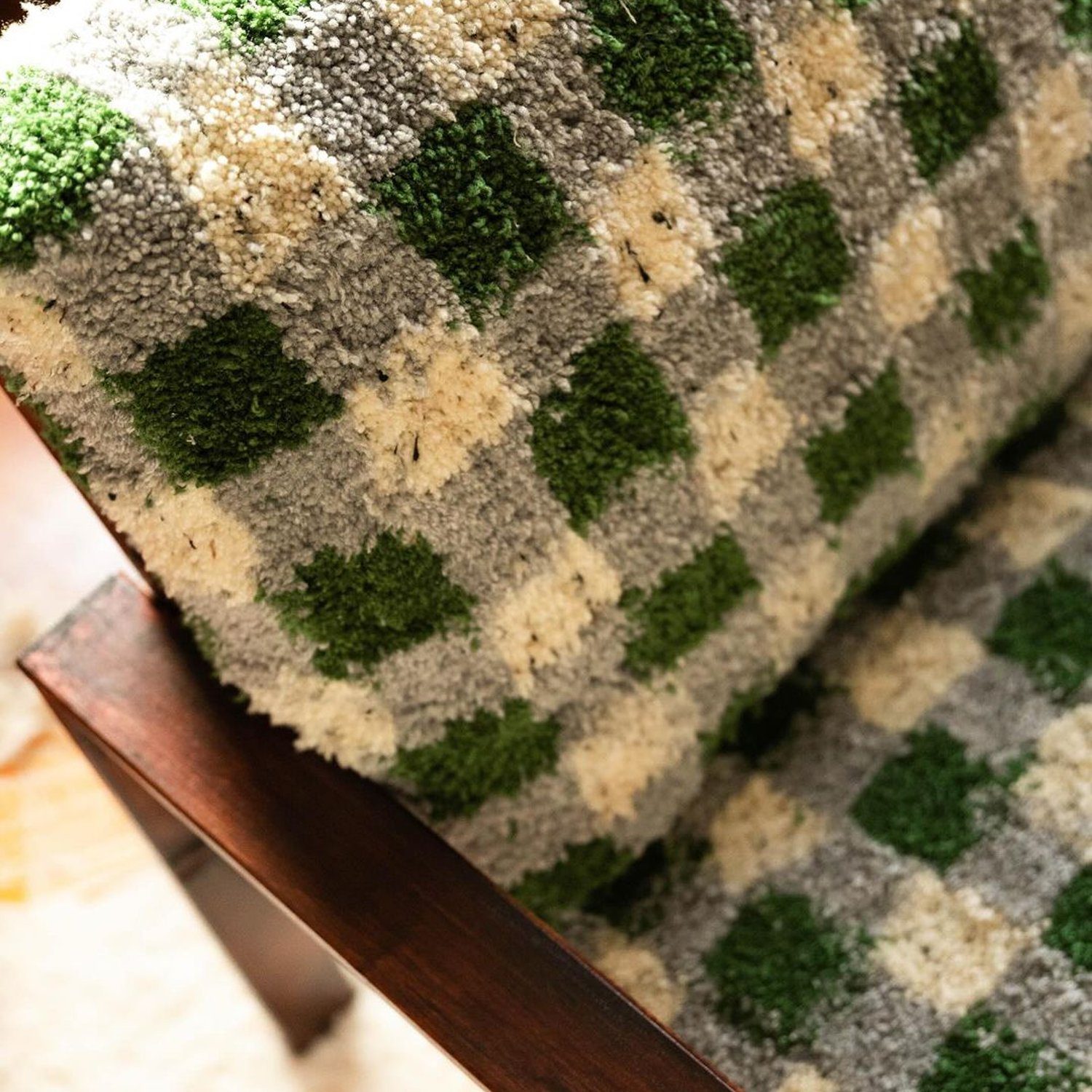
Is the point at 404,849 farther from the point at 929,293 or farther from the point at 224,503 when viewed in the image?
the point at 929,293

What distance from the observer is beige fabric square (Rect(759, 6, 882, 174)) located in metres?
0.58

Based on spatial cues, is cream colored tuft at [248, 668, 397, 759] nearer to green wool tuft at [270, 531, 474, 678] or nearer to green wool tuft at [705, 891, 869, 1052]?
green wool tuft at [270, 531, 474, 678]

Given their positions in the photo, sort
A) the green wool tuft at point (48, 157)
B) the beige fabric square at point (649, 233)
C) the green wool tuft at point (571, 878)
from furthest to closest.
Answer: the green wool tuft at point (571, 878) < the beige fabric square at point (649, 233) < the green wool tuft at point (48, 157)

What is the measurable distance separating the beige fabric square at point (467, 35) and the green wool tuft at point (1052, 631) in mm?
465

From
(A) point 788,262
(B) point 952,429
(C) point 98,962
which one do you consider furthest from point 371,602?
(C) point 98,962

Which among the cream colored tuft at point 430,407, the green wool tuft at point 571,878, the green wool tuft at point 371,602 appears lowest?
the green wool tuft at point 571,878

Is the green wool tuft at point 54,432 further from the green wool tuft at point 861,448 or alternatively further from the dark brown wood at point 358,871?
the green wool tuft at point 861,448

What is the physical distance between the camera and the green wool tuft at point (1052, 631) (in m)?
0.68

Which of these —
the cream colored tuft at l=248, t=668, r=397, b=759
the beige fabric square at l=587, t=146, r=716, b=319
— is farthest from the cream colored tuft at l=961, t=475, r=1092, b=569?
the cream colored tuft at l=248, t=668, r=397, b=759

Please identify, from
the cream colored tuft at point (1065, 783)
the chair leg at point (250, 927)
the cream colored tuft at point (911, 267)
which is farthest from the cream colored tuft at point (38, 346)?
the cream colored tuft at point (1065, 783)

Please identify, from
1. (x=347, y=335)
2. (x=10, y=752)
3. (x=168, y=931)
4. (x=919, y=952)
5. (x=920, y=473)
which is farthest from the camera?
(x=10, y=752)

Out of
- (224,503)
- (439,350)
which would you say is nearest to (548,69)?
(439,350)

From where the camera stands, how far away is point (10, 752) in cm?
124

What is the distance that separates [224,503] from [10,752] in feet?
2.96
